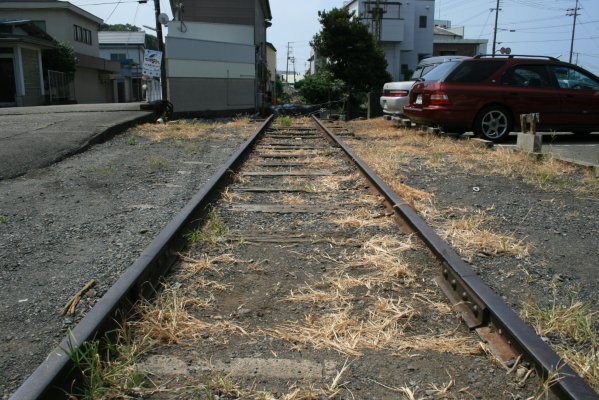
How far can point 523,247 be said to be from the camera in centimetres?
423

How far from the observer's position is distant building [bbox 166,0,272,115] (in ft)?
67.8

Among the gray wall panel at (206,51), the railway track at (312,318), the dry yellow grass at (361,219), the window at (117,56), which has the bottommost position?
the railway track at (312,318)

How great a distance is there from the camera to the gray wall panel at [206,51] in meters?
20.6

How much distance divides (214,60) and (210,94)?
4.76 ft

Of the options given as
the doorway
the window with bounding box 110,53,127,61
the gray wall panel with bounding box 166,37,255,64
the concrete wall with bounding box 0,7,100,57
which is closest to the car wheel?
the gray wall panel with bounding box 166,37,255,64

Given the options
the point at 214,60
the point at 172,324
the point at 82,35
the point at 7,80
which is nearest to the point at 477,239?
the point at 172,324

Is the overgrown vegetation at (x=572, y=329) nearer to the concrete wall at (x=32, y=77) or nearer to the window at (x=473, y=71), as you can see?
the window at (x=473, y=71)

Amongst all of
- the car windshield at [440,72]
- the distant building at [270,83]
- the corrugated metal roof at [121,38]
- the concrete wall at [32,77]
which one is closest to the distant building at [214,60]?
the distant building at [270,83]

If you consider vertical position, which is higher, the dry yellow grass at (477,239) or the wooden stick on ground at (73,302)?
the dry yellow grass at (477,239)

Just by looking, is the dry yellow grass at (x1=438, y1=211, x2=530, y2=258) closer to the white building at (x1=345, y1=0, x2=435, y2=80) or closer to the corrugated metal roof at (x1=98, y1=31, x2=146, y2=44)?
the white building at (x1=345, y1=0, x2=435, y2=80)

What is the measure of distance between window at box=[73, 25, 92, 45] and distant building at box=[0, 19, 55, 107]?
354 inches

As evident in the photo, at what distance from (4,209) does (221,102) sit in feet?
57.9

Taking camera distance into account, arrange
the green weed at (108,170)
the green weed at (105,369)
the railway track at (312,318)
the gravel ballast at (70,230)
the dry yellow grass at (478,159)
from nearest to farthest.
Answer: the green weed at (105,369), the railway track at (312,318), the gravel ballast at (70,230), the dry yellow grass at (478,159), the green weed at (108,170)

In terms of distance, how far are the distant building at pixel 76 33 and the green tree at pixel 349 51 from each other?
713 inches
